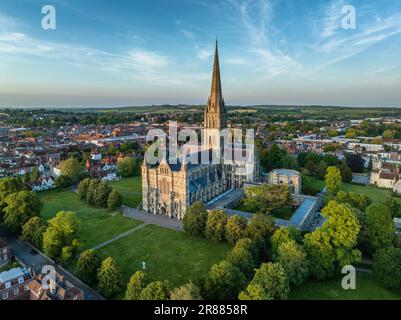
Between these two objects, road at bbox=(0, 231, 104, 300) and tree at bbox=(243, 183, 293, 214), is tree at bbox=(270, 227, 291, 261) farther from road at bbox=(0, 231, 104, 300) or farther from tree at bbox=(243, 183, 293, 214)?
road at bbox=(0, 231, 104, 300)

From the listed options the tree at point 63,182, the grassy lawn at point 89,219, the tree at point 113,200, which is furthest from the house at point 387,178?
the tree at point 63,182

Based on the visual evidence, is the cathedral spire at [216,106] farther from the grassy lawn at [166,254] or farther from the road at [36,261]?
the road at [36,261]

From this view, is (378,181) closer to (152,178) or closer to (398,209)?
(398,209)

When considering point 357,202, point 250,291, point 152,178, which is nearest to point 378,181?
point 357,202

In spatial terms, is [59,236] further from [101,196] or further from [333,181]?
[333,181]

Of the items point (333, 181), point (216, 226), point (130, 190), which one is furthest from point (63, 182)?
point (333, 181)

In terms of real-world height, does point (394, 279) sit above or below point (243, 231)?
below
